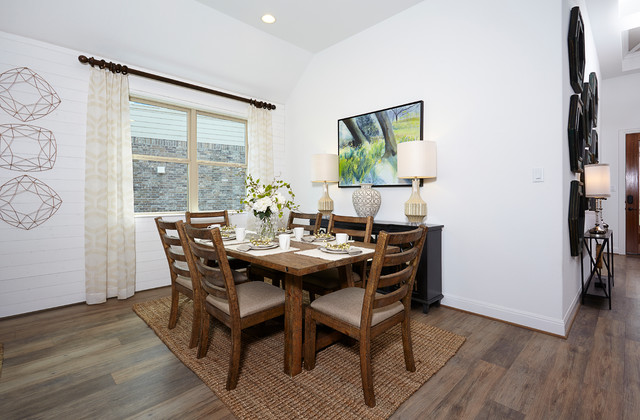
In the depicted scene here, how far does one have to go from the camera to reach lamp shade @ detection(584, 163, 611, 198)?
2.84 metres

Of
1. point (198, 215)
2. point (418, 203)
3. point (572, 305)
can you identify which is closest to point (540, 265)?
point (572, 305)

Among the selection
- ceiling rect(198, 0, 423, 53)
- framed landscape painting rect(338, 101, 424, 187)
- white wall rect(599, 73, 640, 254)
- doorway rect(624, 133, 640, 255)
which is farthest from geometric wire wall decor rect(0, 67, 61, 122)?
doorway rect(624, 133, 640, 255)

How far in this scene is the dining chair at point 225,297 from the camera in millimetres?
1624

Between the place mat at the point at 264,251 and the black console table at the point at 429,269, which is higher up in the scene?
the place mat at the point at 264,251

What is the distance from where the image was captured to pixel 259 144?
4.39 metres

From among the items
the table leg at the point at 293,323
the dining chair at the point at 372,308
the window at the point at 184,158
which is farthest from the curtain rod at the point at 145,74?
the dining chair at the point at 372,308

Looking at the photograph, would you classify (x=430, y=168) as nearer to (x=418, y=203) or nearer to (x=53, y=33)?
(x=418, y=203)

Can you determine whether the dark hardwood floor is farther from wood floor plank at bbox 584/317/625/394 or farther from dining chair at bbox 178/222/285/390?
dining chair at bbox 178/222/285/390

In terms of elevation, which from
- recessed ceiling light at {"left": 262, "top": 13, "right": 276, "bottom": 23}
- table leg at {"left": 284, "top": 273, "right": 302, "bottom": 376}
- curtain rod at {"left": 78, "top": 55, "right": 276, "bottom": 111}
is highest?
recessed ceiling light at {"left": 262, "top": 13, "right": 276, "bottom": 23}

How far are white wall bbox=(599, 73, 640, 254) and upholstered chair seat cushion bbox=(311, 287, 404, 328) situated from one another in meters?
5.68

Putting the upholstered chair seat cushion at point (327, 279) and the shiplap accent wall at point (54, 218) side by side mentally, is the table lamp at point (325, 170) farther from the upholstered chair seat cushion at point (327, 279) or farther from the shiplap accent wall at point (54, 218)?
the shiplap accent wall at point (54, 218)

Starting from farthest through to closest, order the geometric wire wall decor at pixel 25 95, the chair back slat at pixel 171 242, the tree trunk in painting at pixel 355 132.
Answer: the tree trunk in painting at pixel 355 132 < the geometric wire wall decor at pixel 25 95 < the chair back slat at pixel 171 242

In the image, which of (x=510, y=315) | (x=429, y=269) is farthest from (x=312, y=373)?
(x=510, y=315)

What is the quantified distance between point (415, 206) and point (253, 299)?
6.03ft
